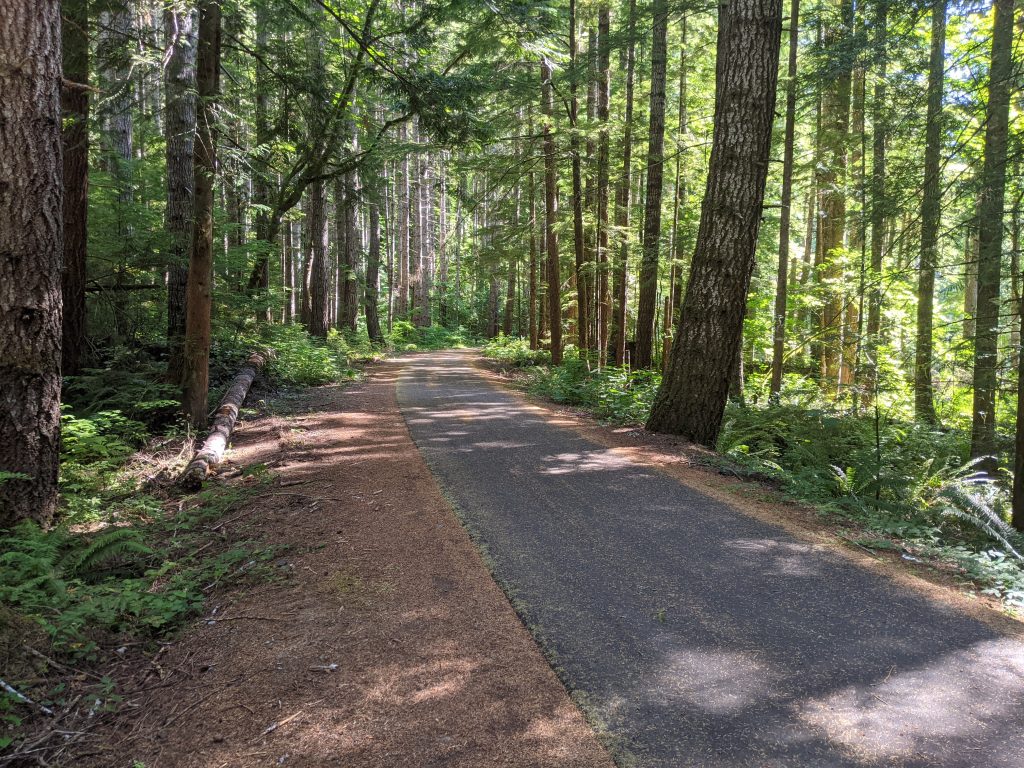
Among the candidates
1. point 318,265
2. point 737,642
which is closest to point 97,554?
point 737,642

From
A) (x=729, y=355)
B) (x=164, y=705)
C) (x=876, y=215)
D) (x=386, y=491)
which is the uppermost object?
(x=876, y=215)

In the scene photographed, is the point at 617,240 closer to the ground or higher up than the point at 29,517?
higher up

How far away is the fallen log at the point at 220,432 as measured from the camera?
257 inches

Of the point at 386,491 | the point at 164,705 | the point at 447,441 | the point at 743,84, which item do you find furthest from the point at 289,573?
the point at 743,84

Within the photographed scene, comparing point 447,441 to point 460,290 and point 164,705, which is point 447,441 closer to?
point 164,705

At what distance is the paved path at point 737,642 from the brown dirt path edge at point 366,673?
0.24m

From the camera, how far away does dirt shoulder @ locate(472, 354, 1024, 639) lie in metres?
3.42

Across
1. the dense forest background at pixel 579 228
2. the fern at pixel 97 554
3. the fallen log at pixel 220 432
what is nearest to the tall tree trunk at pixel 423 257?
the dense forest background at pixel 579 228

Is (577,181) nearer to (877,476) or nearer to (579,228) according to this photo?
(579,228)

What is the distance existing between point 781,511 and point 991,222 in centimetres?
465

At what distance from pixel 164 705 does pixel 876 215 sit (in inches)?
371

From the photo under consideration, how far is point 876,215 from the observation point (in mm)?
8094

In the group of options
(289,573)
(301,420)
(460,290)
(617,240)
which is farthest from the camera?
(460,290)

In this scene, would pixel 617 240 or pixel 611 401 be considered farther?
pixel 617 240
